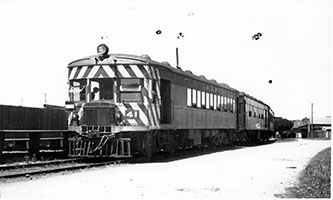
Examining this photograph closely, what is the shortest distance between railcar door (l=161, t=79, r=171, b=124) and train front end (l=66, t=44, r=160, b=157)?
104 centimetres

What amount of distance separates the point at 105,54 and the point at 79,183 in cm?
623

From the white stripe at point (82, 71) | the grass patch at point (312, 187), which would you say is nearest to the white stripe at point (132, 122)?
the white stripe at point (82, 71)

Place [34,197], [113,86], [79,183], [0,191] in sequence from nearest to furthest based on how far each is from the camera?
[34,197] < [0,191] < [79,183] < [113,86]

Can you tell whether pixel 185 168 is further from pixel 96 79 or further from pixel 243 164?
pixel 96 79

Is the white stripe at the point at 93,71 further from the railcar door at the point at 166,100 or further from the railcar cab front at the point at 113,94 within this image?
the railcar door at the point at 166,100

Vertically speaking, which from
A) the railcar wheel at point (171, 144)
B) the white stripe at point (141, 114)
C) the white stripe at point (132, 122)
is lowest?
the railcar wheel at point (171, 144)

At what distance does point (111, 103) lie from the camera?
1420cm

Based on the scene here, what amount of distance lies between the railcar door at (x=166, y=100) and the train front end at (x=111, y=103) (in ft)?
3.41

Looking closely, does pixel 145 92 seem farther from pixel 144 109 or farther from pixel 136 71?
pixel 136 71

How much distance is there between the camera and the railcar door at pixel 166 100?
624 inches

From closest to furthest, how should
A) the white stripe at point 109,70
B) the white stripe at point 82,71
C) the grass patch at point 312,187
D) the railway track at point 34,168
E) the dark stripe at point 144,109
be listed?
1. the grass patch at point 312,187
2. the railway track at point 34,168
3. the dark stripe at point 144,109
4. the white stripe at point 109,70
5. the white stripe at point 82,71

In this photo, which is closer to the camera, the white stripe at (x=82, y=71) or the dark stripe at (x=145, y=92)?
the dark stripe at (x=145, y=92)

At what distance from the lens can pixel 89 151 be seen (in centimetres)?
1427

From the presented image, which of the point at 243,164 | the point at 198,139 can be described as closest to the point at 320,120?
the point at 198,139
